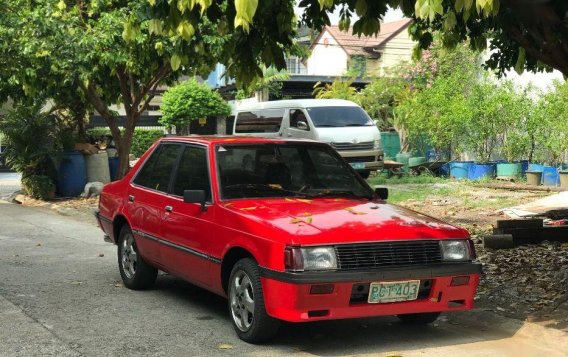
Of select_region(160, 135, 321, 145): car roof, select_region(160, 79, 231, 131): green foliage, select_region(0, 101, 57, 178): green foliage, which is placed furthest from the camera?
select_region(160, 79, 231, 131): green foliage

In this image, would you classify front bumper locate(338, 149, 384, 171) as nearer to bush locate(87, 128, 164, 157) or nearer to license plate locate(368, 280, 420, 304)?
license plate locate(368, 280, 420, 304)

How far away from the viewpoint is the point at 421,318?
20.5 ft

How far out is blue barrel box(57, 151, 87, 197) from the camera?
1820 cm

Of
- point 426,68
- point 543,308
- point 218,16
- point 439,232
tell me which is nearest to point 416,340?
point 439,232

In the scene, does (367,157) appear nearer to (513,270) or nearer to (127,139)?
(127,139)

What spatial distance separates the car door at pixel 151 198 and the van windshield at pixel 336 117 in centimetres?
1234

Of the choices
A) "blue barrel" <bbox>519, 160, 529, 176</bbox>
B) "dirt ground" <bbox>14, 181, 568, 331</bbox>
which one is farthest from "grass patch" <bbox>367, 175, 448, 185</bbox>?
"dirt ground" <bbox>14, 181, 568, 331</bbox>

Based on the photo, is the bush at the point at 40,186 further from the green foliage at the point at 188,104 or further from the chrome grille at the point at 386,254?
the green foliage at the point at 188,104

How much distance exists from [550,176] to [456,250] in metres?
13.6

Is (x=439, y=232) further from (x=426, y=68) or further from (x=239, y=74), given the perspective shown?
(x=426, y=68)

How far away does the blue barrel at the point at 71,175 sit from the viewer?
18.2 meters

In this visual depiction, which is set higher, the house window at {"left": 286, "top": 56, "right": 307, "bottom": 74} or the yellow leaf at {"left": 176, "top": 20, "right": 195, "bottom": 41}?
the house window at {"left": 286, "top": 56, "right": 307, "bottom": 74}

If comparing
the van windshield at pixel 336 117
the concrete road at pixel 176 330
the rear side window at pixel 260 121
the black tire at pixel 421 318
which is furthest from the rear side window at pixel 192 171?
the rear side window at pixel 260 121

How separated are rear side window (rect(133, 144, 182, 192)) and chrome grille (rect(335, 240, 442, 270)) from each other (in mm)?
2380
